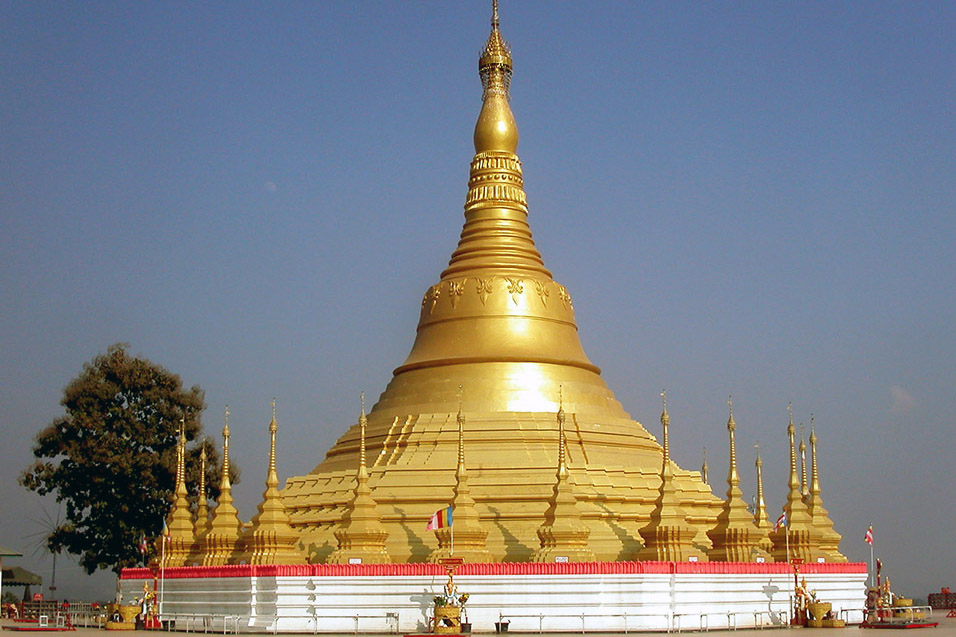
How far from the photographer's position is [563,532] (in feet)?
125

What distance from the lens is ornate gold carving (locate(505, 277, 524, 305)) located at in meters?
49.5

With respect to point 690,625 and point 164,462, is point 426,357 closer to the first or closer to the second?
point 164,462

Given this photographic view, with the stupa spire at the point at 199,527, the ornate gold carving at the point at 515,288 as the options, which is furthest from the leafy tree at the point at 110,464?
the ornate gold carving at the point at 515,288

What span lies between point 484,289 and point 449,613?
1738cm

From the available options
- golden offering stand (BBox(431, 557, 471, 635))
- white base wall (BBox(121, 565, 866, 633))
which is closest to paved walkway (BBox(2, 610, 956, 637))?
white base wall (BBox(121, 565, 866, 633))

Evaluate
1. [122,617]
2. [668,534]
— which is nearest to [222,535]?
[122,617]

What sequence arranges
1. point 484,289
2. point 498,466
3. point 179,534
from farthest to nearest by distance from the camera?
point 484,289, point 179,534, point 498,466

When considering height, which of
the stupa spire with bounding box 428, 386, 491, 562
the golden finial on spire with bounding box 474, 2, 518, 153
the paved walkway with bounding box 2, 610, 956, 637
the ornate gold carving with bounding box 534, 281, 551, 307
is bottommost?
the paved walkway with bounding box 2, 610, 956, 637

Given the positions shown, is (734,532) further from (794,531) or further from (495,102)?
(495,102)

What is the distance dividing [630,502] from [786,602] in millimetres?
5740

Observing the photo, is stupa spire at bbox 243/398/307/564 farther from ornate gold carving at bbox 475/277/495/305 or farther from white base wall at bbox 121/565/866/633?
ornate gold carving at bbox 475/277/495/305

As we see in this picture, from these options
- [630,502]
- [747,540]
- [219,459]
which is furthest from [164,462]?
[747,540]

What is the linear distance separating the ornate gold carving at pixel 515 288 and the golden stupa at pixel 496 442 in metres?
0.05

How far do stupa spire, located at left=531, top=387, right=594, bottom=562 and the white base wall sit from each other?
1229 millimetres
